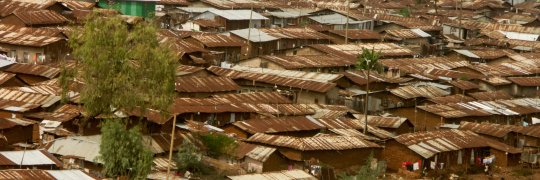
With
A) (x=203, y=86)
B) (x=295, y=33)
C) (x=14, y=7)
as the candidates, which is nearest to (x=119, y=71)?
(x=203, y=86)

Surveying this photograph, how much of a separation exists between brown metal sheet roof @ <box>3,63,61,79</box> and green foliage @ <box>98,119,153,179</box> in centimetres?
1070

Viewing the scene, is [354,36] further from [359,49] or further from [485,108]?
[485,108]

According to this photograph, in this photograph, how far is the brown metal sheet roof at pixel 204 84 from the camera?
35.1 meters

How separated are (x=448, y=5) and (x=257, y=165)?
55.7 metres

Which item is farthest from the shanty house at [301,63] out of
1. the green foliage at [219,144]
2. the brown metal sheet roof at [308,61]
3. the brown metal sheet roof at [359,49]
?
the green foliage at [219,144]

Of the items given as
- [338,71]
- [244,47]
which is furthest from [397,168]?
[244,47]

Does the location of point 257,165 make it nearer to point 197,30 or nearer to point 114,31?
point 114,31

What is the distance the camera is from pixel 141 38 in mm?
28547

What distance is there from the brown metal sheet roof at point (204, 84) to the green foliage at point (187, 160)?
801 cm

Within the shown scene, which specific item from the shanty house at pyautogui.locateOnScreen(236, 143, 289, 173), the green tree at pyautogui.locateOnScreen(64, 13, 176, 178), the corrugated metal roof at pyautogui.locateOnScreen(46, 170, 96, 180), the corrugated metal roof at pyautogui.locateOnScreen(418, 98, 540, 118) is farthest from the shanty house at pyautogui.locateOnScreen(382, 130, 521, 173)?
the corrugated metal roof at pyautogui.locateOnScreen(46, 170, 96, 180)

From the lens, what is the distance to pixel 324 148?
97.9 feet

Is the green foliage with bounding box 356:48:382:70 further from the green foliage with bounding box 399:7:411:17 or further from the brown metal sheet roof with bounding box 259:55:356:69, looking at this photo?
the green foliage with bounding box 399:7:411:17

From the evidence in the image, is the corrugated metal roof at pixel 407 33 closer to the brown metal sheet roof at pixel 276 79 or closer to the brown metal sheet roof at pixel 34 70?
the brown metal sheet roof at pixel 276 79

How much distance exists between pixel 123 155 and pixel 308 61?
833 inches
